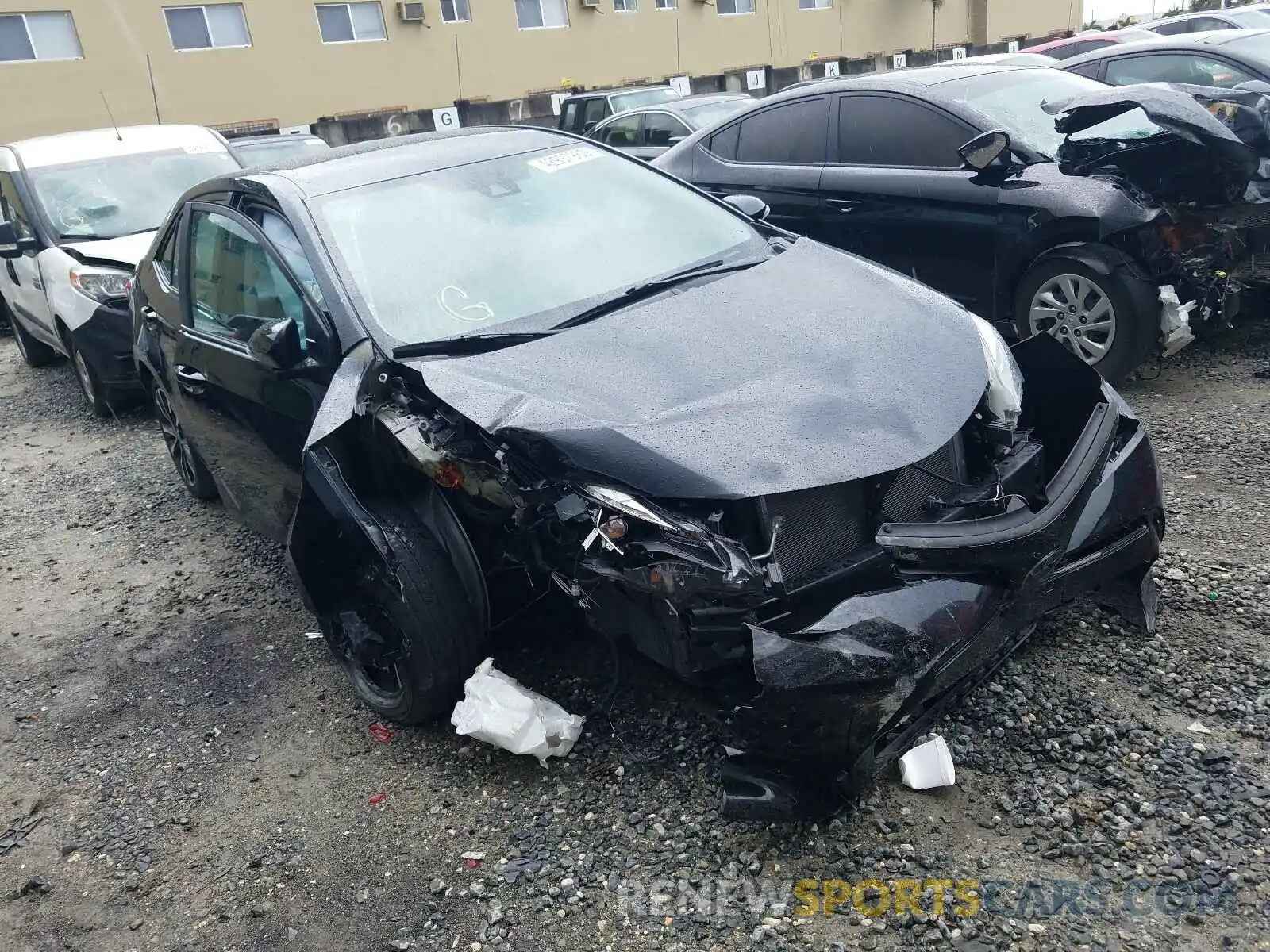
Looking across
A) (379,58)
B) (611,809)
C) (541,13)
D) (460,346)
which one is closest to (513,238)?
(460,346)

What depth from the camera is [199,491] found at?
17.6 ft

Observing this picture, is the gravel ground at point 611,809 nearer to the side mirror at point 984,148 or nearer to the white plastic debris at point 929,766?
the white plastic debris at point 929,766

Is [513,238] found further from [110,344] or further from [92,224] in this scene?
[92,224]

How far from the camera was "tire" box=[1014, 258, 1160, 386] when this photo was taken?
5.03 m

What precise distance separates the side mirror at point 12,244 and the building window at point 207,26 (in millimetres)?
14713

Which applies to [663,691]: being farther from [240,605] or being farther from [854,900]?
[240,605]

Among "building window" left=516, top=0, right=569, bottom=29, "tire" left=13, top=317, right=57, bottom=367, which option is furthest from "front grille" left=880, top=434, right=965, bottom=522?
"building window" left=516, top=0, right=569, bottom=29

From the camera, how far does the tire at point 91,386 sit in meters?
6.77

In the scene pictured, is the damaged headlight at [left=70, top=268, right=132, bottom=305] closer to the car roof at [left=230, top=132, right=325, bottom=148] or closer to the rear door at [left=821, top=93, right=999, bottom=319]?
the car roof at [left=230, top=132, right=325, bottom=148]

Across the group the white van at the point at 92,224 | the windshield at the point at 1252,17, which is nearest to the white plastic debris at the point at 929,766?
the white van at the point at 92,224

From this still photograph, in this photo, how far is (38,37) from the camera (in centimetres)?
1800

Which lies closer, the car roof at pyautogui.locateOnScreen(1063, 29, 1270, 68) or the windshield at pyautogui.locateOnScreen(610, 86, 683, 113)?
the car roof at pyautogui.locateOnScreen(1063, 29, 1270, 68)

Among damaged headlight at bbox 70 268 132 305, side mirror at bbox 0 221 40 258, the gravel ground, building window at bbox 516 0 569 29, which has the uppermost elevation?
building window at bbox 516 0 569 29

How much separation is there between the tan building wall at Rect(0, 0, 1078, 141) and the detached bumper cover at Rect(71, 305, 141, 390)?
9.72 meters
